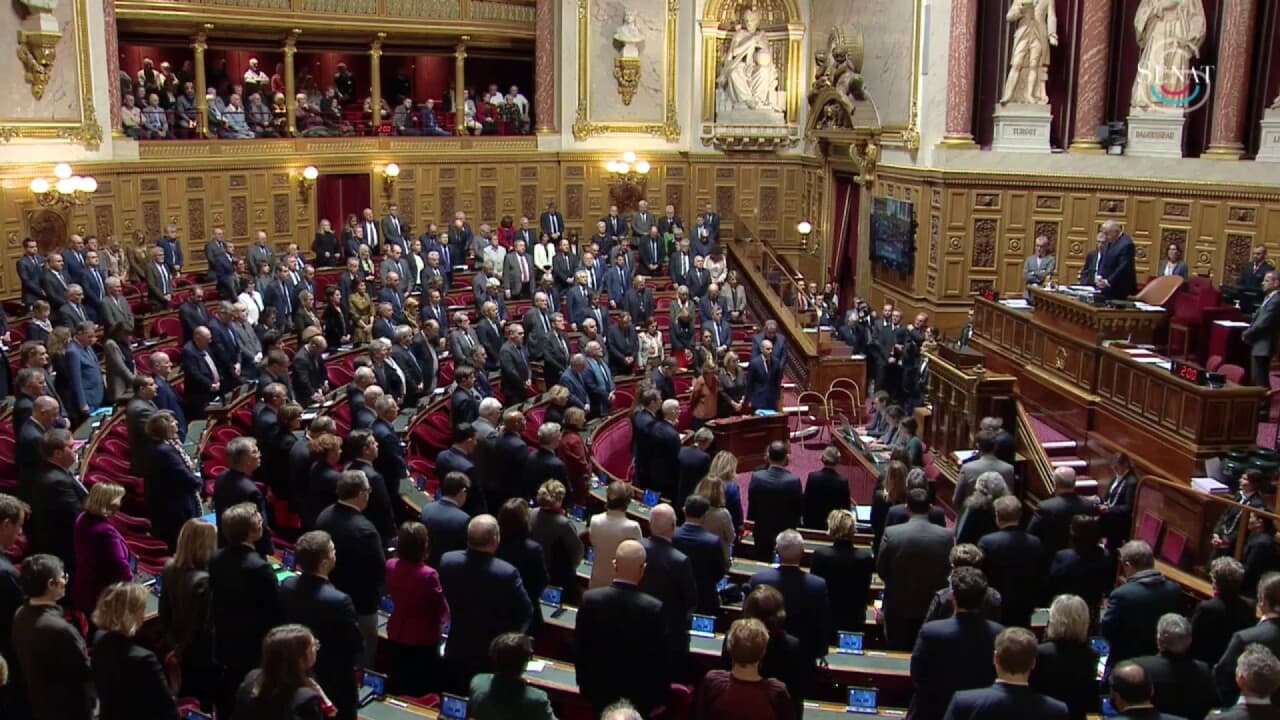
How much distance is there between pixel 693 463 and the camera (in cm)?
943

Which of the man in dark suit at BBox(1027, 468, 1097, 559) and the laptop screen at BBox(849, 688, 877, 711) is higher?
the man in dark suit at BBox(1027, 468, 1097, 559)

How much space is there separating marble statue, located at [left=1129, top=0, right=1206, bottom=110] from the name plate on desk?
24.4 ft

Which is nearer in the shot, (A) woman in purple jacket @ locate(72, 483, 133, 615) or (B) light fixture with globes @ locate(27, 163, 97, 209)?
(A) woman in purple jacket @ locate(72, 483, 133, 615)

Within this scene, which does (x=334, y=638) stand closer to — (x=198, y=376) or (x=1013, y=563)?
(x=1013, y=563)

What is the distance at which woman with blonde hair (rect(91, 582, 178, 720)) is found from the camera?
5.00m

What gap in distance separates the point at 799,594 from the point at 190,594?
305cm

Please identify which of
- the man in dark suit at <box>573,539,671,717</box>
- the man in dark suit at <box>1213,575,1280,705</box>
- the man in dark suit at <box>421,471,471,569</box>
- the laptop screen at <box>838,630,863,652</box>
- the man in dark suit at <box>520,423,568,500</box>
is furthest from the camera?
the man in dark suit at <box>520,423,568,500</box>

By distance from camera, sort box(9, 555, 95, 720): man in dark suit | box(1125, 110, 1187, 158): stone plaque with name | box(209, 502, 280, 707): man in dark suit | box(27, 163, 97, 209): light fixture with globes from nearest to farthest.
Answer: box(9, 555, 95, 720): man in dark suit < box(209, 502, 280, 707): man in dark suit < box(27, 163, 97, 209): light fixture with globes < box(1125, 110, 1187, 158): stone plaque with name

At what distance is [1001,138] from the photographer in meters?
18.3

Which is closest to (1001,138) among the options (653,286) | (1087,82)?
(1087,82)

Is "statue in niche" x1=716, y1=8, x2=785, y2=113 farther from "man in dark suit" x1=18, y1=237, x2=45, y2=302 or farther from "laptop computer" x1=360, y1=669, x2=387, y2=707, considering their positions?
"laptop computer" x1=360, y1=669, x2=387, y2=707

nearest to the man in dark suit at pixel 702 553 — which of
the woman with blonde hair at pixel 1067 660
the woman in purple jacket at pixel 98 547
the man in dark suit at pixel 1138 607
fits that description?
the woman with blonde hair at pixel 1067 660

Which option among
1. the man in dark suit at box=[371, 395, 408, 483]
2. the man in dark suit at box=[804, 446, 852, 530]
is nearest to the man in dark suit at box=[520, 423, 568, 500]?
the man in dark suit at box=[371, 395, 408, 483]

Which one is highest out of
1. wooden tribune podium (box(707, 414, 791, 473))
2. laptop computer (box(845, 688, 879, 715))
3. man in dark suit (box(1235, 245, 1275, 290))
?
man in dark suit (box(1235, 245, 1275, 290))
